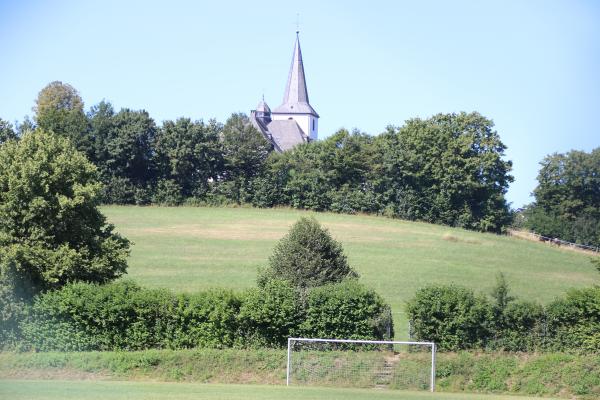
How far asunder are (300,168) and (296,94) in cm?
8110

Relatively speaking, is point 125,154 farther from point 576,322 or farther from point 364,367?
point 576,322

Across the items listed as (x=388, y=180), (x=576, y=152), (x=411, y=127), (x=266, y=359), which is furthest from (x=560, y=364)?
(x=576, y=152)

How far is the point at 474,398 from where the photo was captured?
2623cm

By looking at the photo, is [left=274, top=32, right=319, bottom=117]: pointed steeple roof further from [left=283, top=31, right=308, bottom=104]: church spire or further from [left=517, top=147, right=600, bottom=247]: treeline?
[left=517, top=147, right=600, bottom=247]: treeline

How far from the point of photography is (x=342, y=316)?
1266 inches

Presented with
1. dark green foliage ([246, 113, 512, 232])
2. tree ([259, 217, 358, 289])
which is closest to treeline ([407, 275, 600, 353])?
tree ([259, 217, 358, 289])

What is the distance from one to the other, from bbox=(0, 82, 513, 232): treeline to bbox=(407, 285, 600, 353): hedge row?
5100 centimetres

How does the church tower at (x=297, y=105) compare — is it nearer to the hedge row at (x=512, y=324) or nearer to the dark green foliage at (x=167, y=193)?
the dark green foliage at (x=167, y=193)

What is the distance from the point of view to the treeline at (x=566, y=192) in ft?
296

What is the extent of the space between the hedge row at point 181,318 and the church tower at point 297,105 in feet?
439

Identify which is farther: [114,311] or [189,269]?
[189,269]

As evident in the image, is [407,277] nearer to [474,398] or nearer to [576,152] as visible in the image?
[474,398]

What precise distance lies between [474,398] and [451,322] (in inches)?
225

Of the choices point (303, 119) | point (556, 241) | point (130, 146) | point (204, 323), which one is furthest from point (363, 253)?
point (303, 119)
